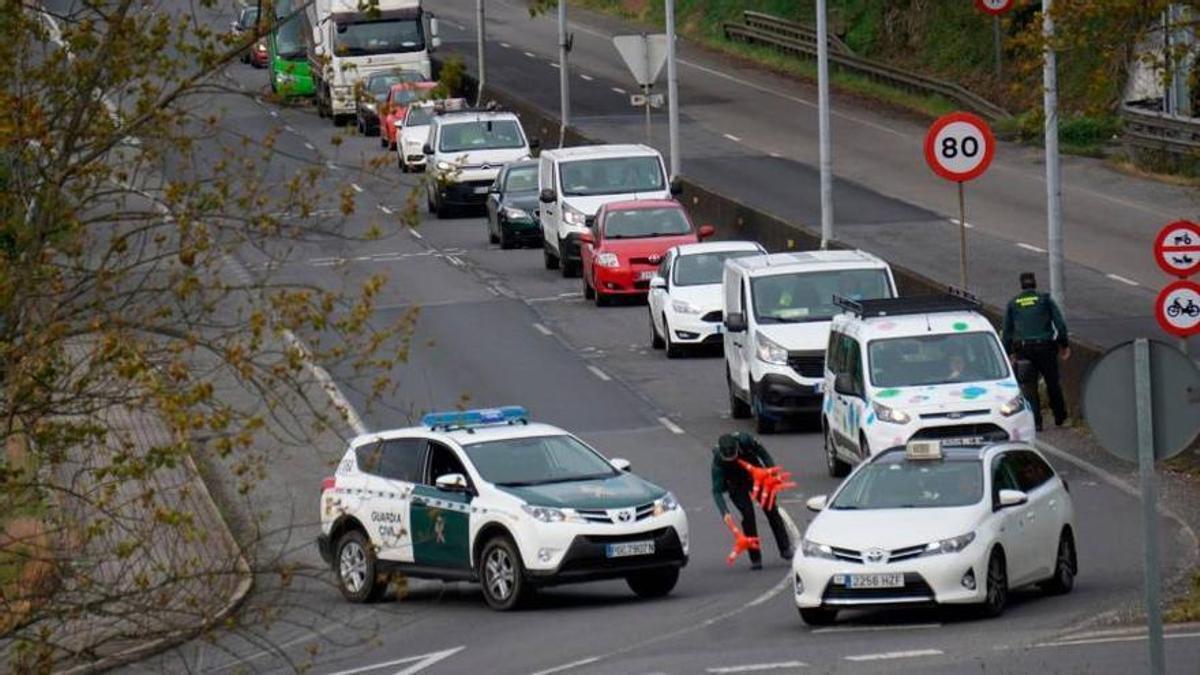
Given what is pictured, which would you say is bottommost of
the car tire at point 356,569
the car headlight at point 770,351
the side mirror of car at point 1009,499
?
the car tire at point 356,569

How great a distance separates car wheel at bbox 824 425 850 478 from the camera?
26.9m

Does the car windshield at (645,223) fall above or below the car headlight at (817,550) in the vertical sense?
below

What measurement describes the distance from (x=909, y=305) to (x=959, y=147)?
14.2 feet

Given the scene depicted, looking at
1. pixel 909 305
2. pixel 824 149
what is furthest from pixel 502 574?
pixel 824 149

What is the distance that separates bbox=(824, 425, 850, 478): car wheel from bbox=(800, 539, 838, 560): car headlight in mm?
7019

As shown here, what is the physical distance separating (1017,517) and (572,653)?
3769mm

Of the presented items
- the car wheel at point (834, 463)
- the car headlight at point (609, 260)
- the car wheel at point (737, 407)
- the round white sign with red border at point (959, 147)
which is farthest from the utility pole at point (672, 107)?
the car wheel at point (834, 463)

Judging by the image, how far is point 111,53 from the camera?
12219 mm

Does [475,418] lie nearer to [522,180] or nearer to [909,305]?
[909,305]

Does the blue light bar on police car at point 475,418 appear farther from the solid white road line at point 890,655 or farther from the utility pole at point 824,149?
the utility pole at point 824,149

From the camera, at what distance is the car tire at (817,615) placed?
64.7ft

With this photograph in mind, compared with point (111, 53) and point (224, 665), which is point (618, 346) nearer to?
point (224, 665)

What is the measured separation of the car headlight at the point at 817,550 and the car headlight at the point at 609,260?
20882 millimetres

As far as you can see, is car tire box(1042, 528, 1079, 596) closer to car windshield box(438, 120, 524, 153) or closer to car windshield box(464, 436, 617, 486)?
car windshield box(464, 436, 617, 486)
